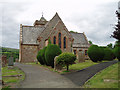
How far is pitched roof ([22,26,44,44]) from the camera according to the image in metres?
34.0

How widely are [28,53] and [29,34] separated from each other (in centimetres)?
609

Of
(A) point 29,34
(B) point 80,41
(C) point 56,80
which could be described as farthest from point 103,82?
(B) point 80,41

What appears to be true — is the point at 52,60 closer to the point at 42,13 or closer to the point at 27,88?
the point at 27,88

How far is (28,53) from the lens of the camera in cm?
3284

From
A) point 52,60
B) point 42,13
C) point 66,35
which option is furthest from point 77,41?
point 52,60

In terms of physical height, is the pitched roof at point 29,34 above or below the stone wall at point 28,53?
above

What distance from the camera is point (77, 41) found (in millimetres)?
40812

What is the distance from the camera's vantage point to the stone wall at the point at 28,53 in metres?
32.5

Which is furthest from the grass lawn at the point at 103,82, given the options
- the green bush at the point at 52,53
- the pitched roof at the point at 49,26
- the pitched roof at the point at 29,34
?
the pitched roof at the point at 29,34

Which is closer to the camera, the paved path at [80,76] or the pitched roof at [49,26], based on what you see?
the paved path at [80,76]

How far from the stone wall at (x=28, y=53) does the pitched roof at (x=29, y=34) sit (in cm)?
145

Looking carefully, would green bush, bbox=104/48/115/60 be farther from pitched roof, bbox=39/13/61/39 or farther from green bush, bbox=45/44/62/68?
pitched roof, bbox=39/13/61/39

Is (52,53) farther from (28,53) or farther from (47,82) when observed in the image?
(28,53)

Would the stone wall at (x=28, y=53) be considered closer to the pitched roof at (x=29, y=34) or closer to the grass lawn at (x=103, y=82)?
the pitched roof at (x=29, y=34)
